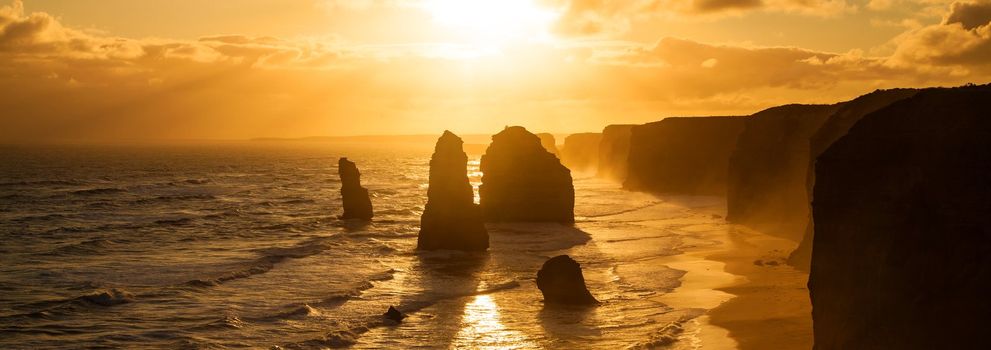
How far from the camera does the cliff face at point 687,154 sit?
322 ft

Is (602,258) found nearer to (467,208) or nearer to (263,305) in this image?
(467,208)

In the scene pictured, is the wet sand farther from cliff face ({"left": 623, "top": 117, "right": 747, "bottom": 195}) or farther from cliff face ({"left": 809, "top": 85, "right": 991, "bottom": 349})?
cliff face ({"left": 623, "top": 117, "right": 747, "bottom": 195})

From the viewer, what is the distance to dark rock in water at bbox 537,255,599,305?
34031mm

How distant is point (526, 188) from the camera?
66438 mm

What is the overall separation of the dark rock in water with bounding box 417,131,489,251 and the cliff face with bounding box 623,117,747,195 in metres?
52.4

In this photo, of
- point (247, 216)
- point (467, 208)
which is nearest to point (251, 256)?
point (467, 208)

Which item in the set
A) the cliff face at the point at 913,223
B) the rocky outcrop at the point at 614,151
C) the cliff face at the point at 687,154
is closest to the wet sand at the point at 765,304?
the cliff face at the point at 913,223

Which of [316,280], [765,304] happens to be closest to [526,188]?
[316,280]

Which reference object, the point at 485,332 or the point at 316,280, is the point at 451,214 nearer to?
the point at 316,280

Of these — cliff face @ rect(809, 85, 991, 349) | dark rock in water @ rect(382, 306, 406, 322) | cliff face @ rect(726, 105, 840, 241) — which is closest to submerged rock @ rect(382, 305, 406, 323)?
dark rock in water @ rect(382, 306, 406, 322)

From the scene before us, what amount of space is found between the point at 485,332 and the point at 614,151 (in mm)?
125329

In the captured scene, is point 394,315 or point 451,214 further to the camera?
point 451,214

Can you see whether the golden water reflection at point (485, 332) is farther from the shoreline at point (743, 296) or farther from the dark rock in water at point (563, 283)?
the shoreline at point (743, 296)

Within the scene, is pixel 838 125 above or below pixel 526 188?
above
